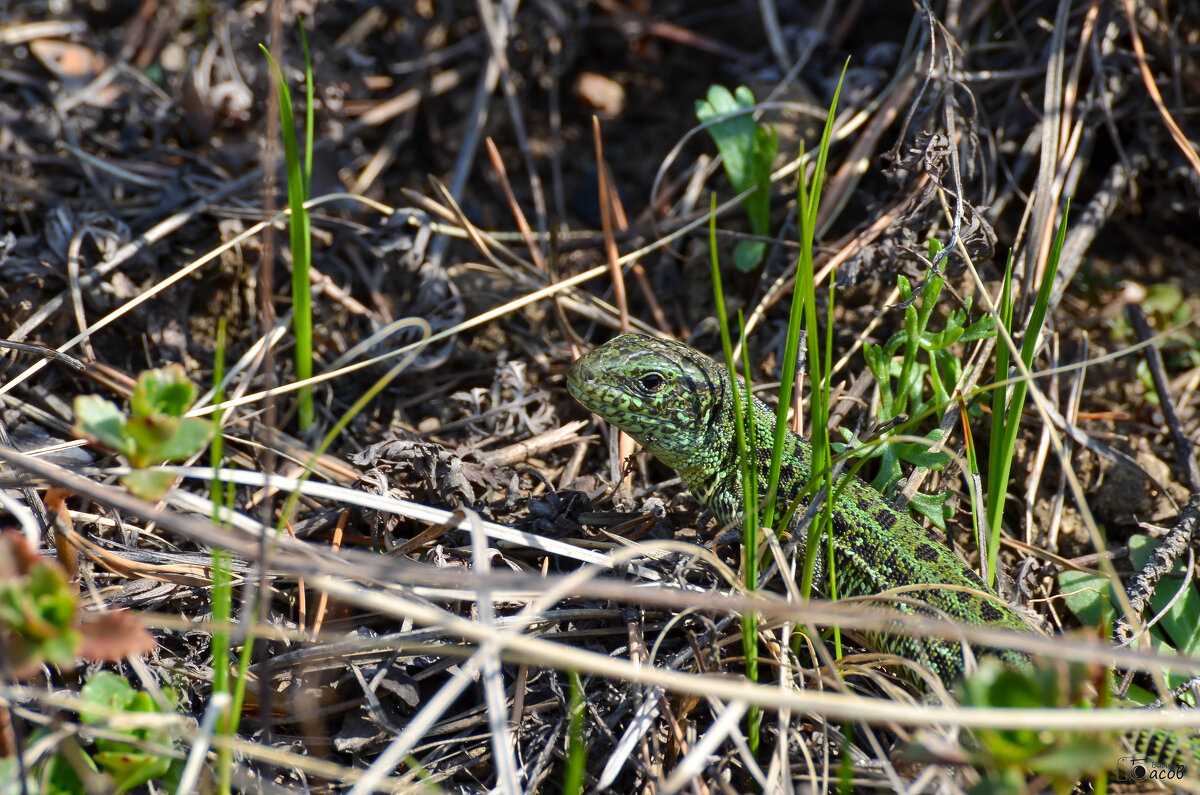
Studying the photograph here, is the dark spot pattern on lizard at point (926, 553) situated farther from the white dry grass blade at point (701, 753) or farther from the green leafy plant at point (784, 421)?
the white dry grass blade at point (701, 753)

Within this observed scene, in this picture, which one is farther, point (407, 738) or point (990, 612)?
point (990, 612)

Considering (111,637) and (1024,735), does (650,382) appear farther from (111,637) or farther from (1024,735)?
(111,637)

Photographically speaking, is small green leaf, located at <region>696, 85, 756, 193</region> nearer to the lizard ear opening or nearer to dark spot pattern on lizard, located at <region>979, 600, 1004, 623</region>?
the lizard ear opening

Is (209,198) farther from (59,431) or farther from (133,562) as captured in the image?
(133,562)

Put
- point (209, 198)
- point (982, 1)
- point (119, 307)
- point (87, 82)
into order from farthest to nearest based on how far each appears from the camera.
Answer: point (87, 82) → point (982, 1) → point (209, 198) → point (119, 307)

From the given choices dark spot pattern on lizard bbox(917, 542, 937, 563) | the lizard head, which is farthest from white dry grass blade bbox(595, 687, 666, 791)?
dark spot pattern on lizard bbox(917, 542, 937, 563)

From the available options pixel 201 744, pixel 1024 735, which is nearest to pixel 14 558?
pixel 201 744

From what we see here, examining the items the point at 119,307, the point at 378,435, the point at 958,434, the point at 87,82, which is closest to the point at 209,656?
the point at 378,435

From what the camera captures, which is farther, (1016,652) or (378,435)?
(378,435)
